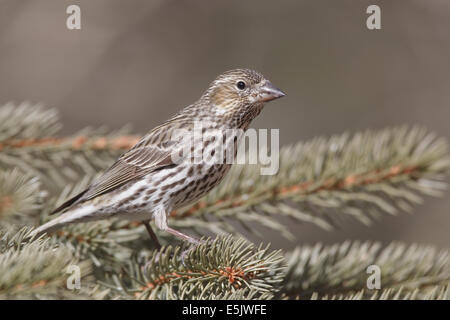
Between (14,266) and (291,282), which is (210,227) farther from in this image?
(14,266)

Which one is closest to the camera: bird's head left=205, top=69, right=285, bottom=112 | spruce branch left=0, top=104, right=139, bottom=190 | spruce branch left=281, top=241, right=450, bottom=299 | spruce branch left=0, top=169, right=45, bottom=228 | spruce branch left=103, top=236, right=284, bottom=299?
spruce branch left=103, top=236, right=284, bottom=299

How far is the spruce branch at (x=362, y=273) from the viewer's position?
3436mm

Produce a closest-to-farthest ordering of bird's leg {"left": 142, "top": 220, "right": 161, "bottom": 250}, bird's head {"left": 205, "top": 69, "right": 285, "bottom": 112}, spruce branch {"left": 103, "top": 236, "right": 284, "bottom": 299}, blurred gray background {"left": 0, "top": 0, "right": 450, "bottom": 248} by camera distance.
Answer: spruce branch {"left": 103, "top": 236, "right": 284, "bottom": 299} < bird's leg {"left": 142, "top": 220, "right": 161, "bottom": 250} < bird's head {"left": 205, "top": 69, "right": 285, "bottom": 112} < blurred gray background {"left": 0, "top": 0, "right": 450, "bottom": 248}

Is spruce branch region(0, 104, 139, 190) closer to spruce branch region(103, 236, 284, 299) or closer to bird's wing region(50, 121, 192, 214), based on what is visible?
bird's wing region(50, 121, 192, 214)

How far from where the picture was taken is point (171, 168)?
4.03m

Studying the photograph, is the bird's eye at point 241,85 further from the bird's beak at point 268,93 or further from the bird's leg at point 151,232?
the bird's leg at point 151,232

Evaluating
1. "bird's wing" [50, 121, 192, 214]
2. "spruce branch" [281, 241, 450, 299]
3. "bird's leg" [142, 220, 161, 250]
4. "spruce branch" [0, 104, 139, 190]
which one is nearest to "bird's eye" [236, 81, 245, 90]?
"bird's wing" [50, 121, 192, 214]

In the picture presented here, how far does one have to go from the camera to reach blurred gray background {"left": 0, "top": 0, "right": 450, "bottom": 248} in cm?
773

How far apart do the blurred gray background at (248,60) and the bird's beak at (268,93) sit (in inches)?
148

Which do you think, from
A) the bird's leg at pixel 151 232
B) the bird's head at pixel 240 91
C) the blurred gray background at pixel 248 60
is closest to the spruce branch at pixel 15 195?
the bird's leg at pixel 151 232

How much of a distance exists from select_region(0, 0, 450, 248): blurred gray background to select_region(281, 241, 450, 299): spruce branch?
Answer: 13.5ft

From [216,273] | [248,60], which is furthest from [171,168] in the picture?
[248,60]

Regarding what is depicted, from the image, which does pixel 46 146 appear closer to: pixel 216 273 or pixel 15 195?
pixel 15 195

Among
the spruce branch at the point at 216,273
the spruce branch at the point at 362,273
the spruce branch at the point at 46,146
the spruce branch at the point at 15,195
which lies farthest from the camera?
the spruce branch at the point at 46,146
